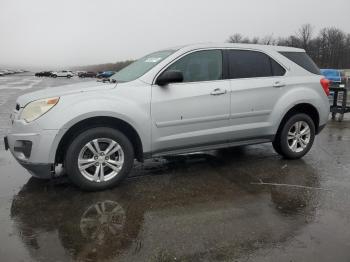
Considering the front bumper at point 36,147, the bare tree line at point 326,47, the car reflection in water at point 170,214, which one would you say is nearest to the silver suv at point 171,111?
the front bumper at point 36,147

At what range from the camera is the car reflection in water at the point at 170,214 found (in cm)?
325

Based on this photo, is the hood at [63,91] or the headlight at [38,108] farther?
the hood at [63,91]

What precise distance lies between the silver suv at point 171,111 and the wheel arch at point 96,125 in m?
0.01

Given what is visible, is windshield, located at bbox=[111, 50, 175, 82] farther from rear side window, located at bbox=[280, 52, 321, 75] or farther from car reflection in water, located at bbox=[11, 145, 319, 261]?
rear side window, located at bbox=[280, 52, 321, 75]

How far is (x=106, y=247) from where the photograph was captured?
3254mm

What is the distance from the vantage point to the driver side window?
510cm

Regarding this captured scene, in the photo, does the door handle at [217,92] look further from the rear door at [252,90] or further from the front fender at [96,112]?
the front fender at [96,112]

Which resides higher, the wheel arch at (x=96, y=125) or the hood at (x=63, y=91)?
the hood at (x=63, y=91)

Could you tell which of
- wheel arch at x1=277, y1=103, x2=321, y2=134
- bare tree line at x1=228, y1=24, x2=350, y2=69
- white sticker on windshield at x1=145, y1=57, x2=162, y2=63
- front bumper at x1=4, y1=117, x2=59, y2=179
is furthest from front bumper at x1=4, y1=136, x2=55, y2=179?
bare tree line at x1=228, y1=24, x2=350, y2=69

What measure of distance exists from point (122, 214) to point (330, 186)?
8.91 feet

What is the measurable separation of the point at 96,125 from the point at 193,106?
127cm

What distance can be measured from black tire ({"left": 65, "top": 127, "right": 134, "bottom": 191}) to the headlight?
1.57ft

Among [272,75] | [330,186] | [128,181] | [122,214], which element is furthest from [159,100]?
[330,186]

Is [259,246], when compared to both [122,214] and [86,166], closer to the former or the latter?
[122,214]
